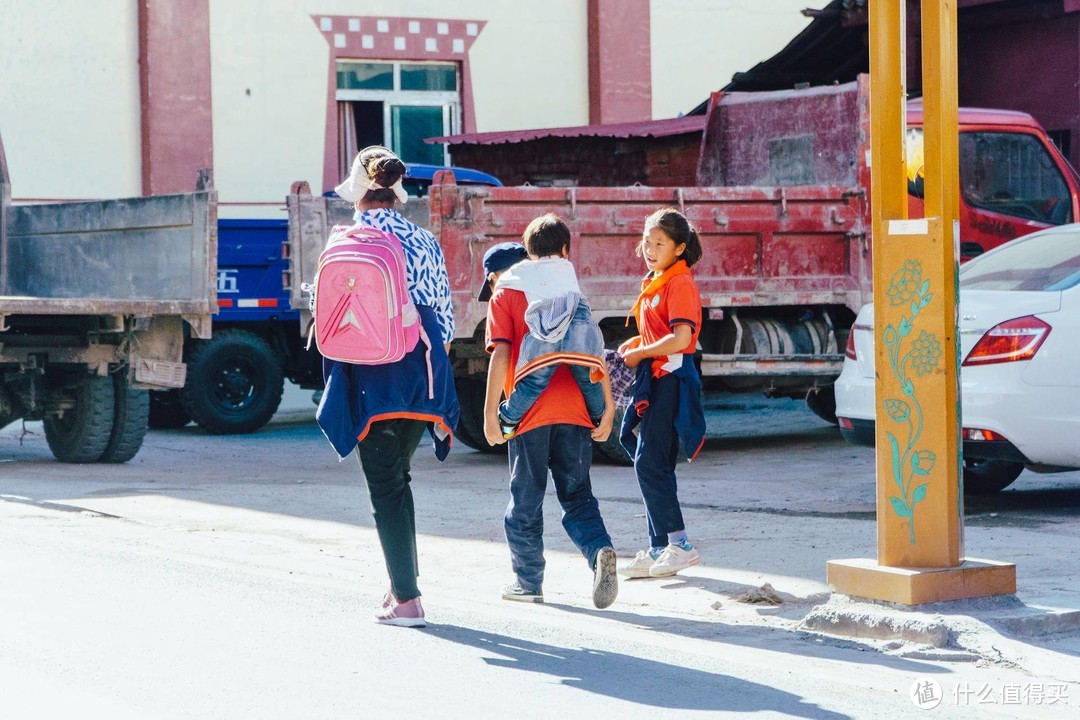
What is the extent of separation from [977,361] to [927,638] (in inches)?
126

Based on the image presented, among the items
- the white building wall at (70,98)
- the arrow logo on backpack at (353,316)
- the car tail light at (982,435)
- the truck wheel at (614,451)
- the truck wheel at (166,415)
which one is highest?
the white building wall at (70,98)

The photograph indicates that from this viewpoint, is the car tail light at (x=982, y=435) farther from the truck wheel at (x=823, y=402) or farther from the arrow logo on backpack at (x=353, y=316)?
the truck wheel at (x=823, y=402)

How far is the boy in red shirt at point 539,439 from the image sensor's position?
6660 mm

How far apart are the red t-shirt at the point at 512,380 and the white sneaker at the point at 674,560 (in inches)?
34.0

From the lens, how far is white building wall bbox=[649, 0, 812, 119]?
20.6 m

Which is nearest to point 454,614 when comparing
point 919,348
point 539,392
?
point 539,392

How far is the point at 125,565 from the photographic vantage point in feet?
24.8

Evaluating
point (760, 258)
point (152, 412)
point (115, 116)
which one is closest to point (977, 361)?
point (760, 258)

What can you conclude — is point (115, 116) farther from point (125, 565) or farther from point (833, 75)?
point (125, 565)

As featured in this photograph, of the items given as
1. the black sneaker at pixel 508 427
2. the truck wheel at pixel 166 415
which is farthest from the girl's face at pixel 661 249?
the truck wheel at pixel 166 415

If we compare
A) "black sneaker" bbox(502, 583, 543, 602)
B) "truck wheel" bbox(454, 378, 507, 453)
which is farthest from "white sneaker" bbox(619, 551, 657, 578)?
"truck wheel" bbox(454, 378, 507, 453)

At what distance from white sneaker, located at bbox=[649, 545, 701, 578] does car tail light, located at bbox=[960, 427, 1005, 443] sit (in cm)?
221

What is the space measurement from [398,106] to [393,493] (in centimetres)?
1382

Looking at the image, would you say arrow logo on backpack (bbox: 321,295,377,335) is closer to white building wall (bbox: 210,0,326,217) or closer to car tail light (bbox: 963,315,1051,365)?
car tail light (bbox: 963,315,1051,365)
